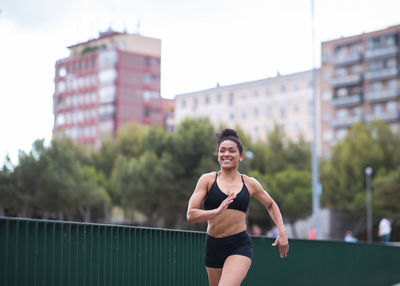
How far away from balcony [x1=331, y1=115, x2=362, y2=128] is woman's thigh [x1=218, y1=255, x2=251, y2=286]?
3673 inches

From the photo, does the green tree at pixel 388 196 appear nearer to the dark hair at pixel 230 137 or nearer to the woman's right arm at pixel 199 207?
the dark hair at pixel 230 137

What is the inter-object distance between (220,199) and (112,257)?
1.35 meters

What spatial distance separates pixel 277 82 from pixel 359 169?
147 ft

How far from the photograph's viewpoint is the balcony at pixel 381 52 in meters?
94.2

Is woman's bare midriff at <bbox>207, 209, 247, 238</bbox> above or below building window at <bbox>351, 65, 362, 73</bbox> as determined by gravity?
below

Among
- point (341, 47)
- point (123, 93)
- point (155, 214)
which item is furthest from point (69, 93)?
point (155, 214)

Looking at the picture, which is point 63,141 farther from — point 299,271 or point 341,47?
point 299,271

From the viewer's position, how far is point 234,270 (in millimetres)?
5969

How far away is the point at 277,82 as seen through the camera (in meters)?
113

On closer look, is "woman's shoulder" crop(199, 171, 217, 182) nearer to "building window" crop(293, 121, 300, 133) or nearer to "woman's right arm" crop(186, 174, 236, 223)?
"woman's right arm" crop(186, 174, 236, 223)

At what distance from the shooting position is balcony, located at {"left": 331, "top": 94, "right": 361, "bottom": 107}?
98.0 meters

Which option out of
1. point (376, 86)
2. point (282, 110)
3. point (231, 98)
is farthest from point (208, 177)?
point (231, 98)

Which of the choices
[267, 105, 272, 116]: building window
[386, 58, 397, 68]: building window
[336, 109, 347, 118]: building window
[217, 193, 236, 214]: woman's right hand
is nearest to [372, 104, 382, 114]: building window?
[336, 109, 347, 118]: building window

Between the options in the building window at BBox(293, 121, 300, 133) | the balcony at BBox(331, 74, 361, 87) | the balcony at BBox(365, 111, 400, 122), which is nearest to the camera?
the balcony at BBox(365, 111, 400, 122)
